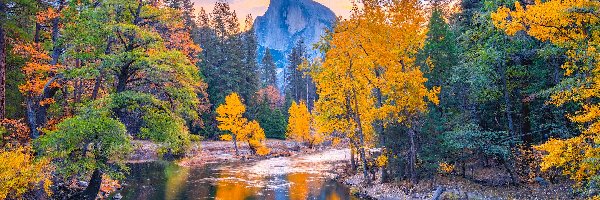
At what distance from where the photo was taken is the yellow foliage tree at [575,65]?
39.1 ft

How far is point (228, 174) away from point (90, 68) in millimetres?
17536

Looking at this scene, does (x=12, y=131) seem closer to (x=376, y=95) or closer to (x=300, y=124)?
(x=376, y=95)

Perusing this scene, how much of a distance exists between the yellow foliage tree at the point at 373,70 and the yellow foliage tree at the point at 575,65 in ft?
20.6

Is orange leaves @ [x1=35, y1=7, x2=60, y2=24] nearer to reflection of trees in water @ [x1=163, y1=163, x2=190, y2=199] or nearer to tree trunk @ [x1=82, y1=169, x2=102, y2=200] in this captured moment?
tree trunk @ [x1=82, y1=169, x2=102, y2=200]

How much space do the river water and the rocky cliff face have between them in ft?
490

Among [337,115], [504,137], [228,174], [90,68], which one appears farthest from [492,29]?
[228,174]

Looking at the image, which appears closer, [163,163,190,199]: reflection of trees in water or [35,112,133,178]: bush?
→ [35,112,133,178]: bush

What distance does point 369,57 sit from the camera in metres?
21.8

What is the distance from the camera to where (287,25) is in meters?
186

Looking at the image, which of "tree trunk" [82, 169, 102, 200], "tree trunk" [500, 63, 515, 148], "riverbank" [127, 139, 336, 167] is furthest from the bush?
"riverbank" [127, 139, 336, 167]

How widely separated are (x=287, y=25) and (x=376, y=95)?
16507 centimetres

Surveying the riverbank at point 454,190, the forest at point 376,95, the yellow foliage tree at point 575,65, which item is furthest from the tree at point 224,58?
the yellow foliage tree at point 575,65

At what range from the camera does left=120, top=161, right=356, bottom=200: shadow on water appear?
22.4 m

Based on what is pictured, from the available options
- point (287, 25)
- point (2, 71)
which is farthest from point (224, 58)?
point (287, 25)
